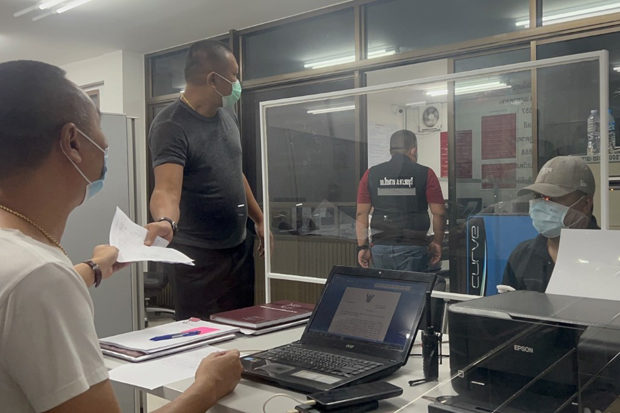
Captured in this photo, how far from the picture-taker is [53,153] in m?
0.92

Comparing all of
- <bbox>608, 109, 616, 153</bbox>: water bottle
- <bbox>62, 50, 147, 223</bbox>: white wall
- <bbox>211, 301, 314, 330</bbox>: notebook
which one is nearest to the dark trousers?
<bbox>211, 301, 314, 330</bbox>: notebook

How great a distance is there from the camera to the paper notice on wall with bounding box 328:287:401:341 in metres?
1.31

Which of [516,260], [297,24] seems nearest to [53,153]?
[516,260]

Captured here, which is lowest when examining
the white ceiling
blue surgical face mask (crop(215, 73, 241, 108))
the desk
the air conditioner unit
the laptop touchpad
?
the desk

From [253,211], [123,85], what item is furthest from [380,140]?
[123,85]

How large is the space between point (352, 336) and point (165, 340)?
20.1 inches

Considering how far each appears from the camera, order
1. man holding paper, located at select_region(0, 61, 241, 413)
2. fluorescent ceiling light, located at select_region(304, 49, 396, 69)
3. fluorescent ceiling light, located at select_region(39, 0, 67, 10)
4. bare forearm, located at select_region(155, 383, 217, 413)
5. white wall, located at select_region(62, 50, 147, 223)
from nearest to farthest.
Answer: man holding paper, located at select_region(0, 61, 241, 413), bare forearm, located at select_region(155, 383, 217, 413), fluorescent ceiling light, located at select_region(39, 0, 67, 10), fluorescent ceiling light, located at select_region(304, 49, 396, 69), white wall, located at select_region(62, 50, 147, 223)

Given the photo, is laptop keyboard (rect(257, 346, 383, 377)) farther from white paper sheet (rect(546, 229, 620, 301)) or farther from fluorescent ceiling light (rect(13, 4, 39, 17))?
fluorescent ceiling light (rect(13, 4, 39, 17))

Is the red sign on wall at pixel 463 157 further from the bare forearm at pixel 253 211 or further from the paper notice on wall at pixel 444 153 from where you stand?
the bare forearm at pixel 253 211

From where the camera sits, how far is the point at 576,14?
337cm

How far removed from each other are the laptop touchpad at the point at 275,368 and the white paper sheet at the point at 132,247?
358mm

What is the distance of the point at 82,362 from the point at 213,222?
1401 mm

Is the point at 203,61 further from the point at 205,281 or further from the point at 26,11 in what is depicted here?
the point at 26,11

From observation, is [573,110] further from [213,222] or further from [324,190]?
[213,222]
